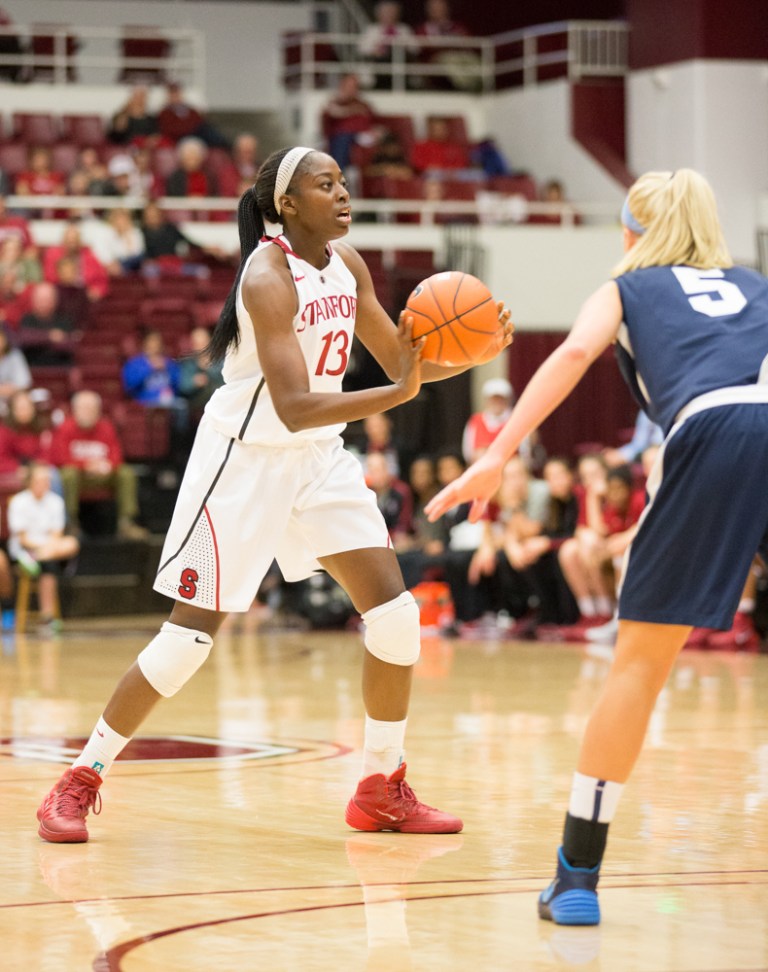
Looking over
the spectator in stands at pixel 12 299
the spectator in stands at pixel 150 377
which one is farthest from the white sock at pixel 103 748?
the spectator in stands at pixel 12 299

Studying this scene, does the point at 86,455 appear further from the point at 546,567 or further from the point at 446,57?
the point at 446,57

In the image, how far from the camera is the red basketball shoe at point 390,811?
4.90 m

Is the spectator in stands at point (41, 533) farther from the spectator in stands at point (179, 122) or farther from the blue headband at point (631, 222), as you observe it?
the blue headband at point (631, 222)

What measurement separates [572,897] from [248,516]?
157 cm

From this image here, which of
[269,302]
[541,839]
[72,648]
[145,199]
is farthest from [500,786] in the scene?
[145,199]

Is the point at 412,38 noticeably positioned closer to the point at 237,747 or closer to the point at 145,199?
the point at 145,199

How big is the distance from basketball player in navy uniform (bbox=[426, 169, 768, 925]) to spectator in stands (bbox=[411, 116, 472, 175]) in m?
17.2

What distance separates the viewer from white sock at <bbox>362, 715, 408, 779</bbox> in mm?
4973

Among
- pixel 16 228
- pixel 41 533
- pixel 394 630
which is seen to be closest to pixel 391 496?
pixel 41 533

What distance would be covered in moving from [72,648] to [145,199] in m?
7.47

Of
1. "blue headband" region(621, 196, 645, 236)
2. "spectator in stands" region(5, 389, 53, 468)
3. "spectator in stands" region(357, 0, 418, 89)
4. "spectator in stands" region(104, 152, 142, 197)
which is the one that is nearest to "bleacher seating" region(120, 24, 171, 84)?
"spectator in stands" region(357, 0, 418, 89)

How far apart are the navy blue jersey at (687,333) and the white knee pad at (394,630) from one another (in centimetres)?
119

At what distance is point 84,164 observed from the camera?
18594mm

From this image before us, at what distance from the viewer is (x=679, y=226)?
3967 mm
